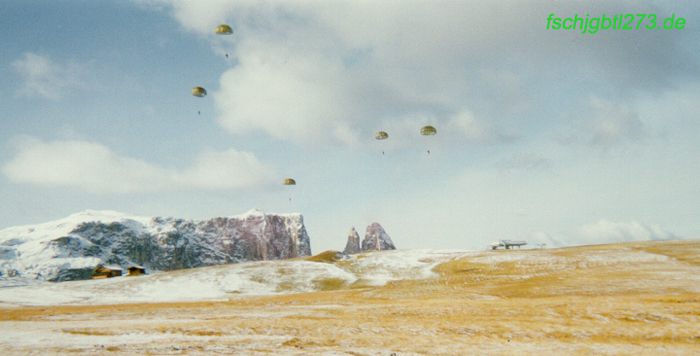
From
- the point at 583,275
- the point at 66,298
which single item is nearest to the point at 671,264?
A: the point at 583,275

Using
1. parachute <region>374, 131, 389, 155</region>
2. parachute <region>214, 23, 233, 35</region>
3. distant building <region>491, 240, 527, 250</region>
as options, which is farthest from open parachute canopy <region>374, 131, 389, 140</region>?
distant building <region>491, 240, 527, 250</region>

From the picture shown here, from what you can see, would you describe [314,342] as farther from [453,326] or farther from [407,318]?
[407,318]

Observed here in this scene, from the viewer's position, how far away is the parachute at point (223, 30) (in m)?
52.7

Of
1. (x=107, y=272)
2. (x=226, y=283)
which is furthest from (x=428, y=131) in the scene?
(x=107, y=272)

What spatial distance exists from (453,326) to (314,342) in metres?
7.71

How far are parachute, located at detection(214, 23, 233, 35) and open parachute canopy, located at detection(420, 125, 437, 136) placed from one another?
28708 millimetres

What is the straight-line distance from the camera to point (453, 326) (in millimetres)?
21609

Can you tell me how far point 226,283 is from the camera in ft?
275

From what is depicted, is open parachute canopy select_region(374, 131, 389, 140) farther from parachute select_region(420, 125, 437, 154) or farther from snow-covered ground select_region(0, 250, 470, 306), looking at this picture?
snow-covered ground select_region(0, 250, 470, 306)

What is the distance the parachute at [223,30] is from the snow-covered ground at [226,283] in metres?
41.4

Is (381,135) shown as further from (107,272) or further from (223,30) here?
(107,272)

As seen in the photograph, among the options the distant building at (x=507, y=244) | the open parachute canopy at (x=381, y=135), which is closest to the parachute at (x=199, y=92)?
the open parachute canopy at (x=381, y=135)

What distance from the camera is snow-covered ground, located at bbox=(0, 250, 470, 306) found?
7319 cm

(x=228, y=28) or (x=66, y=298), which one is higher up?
(x=228, y=28)
